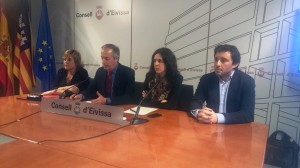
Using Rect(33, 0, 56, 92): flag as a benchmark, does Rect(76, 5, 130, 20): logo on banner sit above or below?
above

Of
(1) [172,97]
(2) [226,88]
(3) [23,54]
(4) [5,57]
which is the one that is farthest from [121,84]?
(4) [5,57]

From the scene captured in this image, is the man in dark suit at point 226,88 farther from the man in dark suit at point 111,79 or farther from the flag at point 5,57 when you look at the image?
the flag at point 5,57

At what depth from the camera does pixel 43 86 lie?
4.12 meters

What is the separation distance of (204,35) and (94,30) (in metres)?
1.71

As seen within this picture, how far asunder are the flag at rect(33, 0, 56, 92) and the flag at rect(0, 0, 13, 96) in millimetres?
359

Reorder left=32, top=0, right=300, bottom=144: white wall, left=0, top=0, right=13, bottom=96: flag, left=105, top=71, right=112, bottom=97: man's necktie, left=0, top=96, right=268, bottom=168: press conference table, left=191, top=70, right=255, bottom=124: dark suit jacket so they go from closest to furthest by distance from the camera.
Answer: left=0, top=96, right=268, bottom=168: press conference table, left=191, top=70, right=255, bottom=124: dark suit jacket, left=32, top=0, right=300, bottom=144: white wall, left=105, top=71, right=112, bottom=97: man's necktie, left=0, top=0, right=13, bottom=96: flag

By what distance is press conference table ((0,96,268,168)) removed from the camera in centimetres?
116

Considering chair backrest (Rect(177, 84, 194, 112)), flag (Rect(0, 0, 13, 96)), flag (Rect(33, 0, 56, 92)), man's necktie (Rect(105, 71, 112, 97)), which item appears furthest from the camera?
flag (Rect(33, 0, 56, 92))

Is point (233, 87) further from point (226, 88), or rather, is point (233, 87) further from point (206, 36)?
point (206, 36)

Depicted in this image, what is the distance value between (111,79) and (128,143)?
61.8 inches

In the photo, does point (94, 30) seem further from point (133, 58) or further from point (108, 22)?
point (133, 58)

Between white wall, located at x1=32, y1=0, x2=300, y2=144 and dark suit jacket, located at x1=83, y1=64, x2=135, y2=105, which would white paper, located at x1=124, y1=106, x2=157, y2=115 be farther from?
white wall, located at x1=32, y1=0, x2=300, y2=144

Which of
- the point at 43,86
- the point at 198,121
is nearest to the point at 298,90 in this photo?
the point at 198,121

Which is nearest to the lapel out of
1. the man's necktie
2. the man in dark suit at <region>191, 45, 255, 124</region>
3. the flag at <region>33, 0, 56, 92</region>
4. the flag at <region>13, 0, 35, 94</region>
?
the man in dark suit at <region>191, 45, 255, 124</region>
